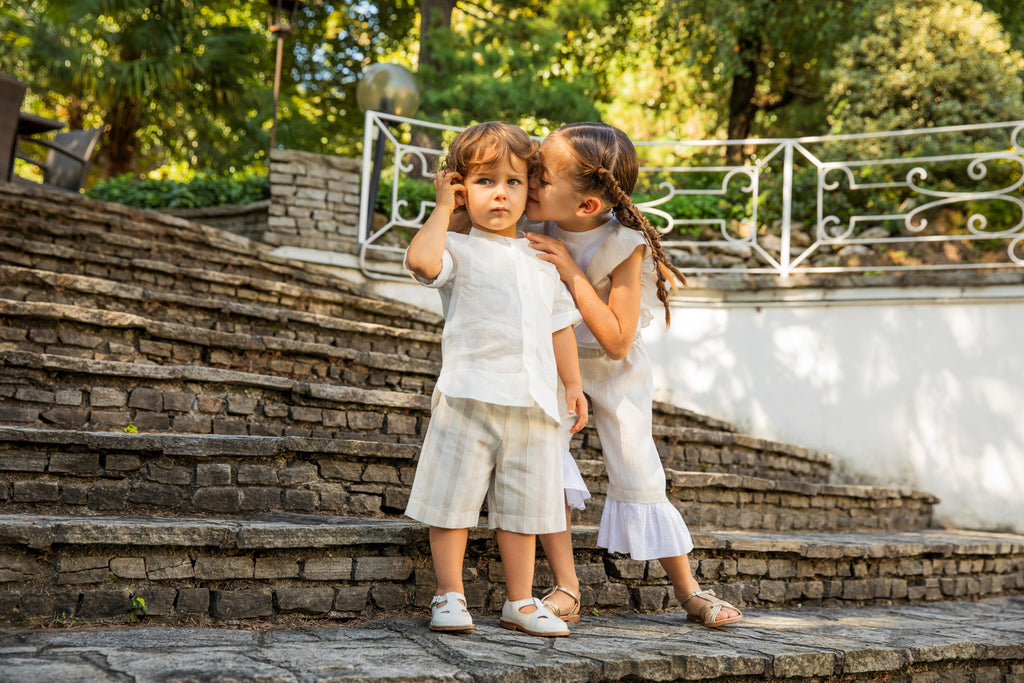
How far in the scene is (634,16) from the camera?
10531 mm

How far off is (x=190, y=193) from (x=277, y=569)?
6316 millimetres

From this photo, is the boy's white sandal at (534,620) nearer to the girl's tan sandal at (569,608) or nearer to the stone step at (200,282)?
the girl's tan sandal at (569,608)

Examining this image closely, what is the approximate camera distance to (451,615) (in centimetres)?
199

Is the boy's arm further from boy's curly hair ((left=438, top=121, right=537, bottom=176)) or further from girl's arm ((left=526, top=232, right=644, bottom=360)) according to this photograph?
boy's curly hair ((left=438, top=121, right=537, bottom=176))

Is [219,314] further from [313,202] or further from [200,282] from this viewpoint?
[313,202]

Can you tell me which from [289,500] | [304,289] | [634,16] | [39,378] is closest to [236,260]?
[304,289]

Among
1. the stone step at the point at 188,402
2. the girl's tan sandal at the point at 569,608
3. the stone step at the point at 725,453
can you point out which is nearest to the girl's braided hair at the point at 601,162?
the girl's tan sandal at the point at 569,608

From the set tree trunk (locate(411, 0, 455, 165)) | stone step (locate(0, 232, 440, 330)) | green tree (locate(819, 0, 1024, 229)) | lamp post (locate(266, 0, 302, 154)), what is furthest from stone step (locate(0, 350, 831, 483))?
tree trunk (locate(411, 0, 455, 165))

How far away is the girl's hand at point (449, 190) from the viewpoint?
2078 mm

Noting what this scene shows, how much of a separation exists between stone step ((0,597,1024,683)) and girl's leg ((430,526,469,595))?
0.12m

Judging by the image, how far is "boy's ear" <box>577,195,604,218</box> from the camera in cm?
226

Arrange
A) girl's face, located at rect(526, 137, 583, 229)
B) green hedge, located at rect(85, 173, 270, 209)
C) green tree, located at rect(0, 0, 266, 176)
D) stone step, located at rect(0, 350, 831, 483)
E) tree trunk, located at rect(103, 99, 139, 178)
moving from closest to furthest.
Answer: girl's face, located at rect(526, 137, 583, 229), stone step, located at rect(0, 350, 831, 483), green hedge, located at rect(85, 173, 270, 209), green tree, located at rect(0, 0, 266, 176), tree trunk, located at rect(103, 99, 139, 178)

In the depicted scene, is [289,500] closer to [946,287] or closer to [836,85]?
[946,287]

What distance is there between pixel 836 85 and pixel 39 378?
7451mm
